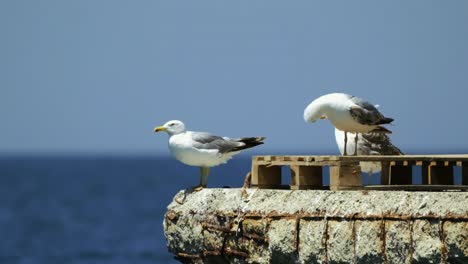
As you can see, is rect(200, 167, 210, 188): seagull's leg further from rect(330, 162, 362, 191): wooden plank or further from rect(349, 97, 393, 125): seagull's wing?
rect(330, 162, 362, 191): wooden plank

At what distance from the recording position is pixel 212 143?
52.8 feet

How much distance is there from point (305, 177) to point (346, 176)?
605 millimetres

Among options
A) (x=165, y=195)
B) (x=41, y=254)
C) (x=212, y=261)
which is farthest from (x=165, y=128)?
(x=165, y=195)

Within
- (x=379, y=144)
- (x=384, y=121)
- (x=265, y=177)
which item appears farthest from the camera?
(x=379, y=144)

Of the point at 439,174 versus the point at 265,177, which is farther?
the point at 265,177

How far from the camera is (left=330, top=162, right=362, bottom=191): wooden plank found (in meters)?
13.6

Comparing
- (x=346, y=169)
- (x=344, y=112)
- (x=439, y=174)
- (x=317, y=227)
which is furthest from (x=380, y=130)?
(x=317, y=227)

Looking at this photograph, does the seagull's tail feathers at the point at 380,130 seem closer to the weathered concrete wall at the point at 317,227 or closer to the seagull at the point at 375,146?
the seagull at the point at 375,146

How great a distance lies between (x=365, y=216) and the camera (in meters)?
12.9

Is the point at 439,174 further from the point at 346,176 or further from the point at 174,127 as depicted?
the point at 174,127

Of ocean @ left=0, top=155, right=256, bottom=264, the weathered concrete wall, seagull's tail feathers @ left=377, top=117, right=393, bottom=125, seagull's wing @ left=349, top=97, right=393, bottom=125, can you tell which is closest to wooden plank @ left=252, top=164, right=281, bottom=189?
the weathered concrete wall

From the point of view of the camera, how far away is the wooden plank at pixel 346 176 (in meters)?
13.6

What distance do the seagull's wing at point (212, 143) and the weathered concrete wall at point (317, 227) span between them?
3.65ft

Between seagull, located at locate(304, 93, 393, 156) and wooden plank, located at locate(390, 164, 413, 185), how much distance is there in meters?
0.85
